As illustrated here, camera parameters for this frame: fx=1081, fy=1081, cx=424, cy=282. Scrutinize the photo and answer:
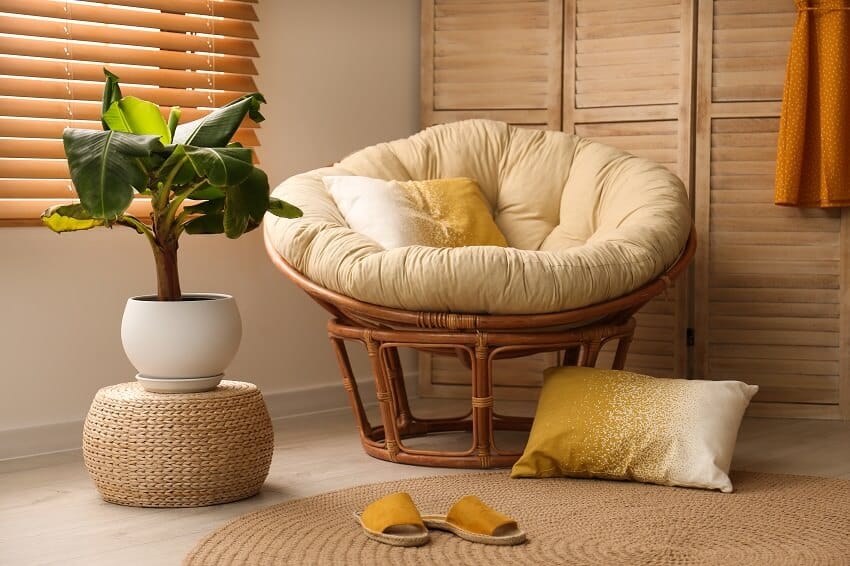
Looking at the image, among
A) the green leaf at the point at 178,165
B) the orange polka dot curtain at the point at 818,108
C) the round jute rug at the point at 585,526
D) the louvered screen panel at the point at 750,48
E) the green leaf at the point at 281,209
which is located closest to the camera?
the round jute rug at the point at 585,526

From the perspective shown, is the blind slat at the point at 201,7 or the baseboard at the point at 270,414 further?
the blind slat at the point at 201,7

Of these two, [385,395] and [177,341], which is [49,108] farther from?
[385,395]

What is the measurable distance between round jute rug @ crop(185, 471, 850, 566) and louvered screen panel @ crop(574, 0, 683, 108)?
153 centimetres

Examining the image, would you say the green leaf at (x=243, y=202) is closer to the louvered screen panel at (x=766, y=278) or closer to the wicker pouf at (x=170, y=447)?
the wicker pouf at (x=170, y=447)

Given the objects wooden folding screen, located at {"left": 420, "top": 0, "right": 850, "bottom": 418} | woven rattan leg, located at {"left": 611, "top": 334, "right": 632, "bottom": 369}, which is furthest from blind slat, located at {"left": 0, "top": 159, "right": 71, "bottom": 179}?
wooden folding screen, located at {"left": 420, "top": 0, "right": 850, "bottom": 418}

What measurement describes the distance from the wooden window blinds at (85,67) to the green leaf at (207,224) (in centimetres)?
71

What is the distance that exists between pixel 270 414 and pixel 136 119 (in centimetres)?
144

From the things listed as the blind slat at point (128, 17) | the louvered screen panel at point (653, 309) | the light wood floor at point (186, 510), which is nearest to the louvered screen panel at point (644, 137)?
the louvered screen panel at point (653, 309)

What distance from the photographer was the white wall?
290 cm

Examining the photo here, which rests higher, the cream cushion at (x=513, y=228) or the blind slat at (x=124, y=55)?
the blind slat at (x=124, y=55)

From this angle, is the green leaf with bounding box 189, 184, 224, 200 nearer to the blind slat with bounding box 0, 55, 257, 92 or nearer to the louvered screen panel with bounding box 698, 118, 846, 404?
the blind slat with bounding box 0, 55, 257, 92

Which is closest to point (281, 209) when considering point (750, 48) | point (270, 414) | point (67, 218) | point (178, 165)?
point (178, 165)

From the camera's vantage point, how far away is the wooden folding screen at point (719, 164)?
3482 millimetres

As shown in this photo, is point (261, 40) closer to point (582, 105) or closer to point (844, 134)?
point (582, 105)
